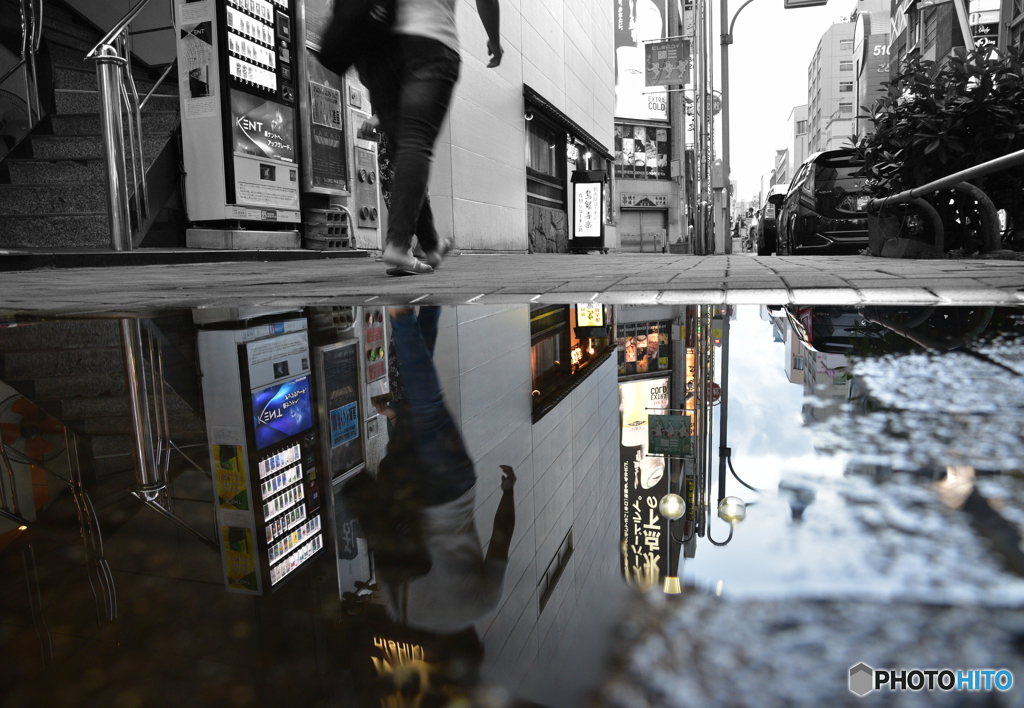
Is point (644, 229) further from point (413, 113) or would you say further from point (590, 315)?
point (590, 315)

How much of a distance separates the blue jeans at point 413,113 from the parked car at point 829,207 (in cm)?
547

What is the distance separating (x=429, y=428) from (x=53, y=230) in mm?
6798

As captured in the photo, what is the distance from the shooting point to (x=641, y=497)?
0.65m

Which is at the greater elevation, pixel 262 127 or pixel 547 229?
pixel 262 127

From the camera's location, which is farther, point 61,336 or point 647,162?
point 647,162

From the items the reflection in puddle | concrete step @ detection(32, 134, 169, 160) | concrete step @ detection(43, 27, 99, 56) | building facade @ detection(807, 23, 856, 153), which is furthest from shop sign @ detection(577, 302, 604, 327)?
building facade @ detection(807, 23, 856, 153)

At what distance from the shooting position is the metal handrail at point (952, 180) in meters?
4.39

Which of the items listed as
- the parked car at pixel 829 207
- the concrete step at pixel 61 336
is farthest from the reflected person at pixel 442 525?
the parked car at pixel 829 207

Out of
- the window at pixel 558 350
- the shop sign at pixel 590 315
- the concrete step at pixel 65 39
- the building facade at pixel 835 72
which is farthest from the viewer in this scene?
the building facade at pixel 835 72

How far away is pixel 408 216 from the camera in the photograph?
3.58 meters

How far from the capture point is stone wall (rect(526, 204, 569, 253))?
49.1 feet

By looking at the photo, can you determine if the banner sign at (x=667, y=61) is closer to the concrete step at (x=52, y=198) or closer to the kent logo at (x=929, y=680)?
the concrete step at (x=52, y=198)

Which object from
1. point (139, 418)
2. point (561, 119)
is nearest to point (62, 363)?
point (139, 418)

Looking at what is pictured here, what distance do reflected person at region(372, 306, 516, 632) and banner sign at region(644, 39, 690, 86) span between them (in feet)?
83.2
